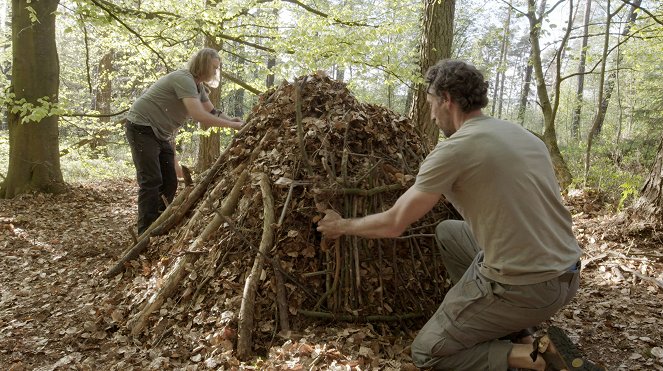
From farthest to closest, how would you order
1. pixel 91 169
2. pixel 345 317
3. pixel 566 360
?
1. pixel 91 169
2. pixel 345 317
3. pixel 566 360

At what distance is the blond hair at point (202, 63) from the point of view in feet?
15.7

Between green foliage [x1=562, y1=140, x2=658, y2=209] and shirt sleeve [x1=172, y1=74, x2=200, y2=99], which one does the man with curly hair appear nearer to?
shirt sleeve [x1=172, y1=74, x2=200, y2=99]

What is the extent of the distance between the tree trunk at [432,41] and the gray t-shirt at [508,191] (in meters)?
4.11

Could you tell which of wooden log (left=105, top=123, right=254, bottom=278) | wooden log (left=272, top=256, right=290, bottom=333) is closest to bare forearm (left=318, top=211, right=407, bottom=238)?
wooden log (left=272, top=256, right=290, bottom=333)

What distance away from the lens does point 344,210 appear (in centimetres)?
343

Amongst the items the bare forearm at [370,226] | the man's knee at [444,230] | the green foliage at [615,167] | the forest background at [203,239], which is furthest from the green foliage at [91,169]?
the green foliage at [615,167]

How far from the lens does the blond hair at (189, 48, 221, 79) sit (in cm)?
478

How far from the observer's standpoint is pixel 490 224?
7.95 feet

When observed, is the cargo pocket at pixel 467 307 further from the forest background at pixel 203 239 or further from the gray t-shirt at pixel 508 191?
the forest background at pixel 203 239

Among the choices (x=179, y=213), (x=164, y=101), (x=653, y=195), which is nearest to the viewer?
(x=179, y=213)

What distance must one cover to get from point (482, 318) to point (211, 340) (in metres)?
1.84

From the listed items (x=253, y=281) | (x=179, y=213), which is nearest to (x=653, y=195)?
(x=253, y=281)

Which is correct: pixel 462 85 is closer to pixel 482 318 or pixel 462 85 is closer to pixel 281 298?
pixel 482 318

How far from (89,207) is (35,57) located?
268cm
